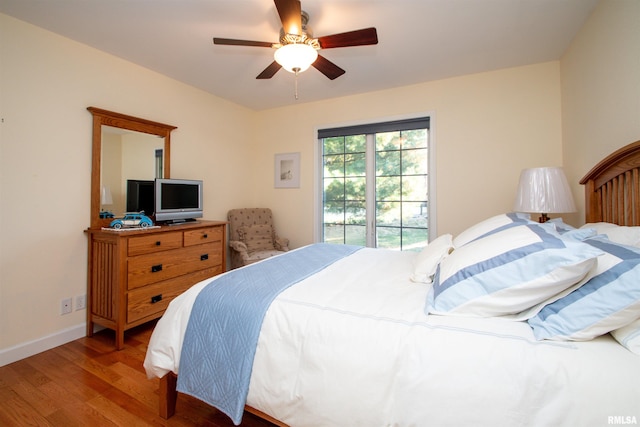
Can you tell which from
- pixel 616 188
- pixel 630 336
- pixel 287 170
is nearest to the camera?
pixel 630 336

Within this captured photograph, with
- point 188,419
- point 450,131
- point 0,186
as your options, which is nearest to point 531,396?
point 188,419

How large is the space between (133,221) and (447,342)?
2.61 m

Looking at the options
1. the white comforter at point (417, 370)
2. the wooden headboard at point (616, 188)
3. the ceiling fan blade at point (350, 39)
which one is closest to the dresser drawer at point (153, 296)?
the white comforter at point (417, 370)

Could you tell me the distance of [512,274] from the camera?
1.00m

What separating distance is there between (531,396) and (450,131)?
9.18 ft

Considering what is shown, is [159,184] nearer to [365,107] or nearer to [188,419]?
[188,419]

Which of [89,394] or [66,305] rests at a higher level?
[66,305]

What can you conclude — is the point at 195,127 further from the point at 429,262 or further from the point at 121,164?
the point at 429,262

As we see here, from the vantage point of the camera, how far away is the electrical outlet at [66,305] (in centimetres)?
224

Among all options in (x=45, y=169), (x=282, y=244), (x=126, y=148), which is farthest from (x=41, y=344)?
(x=282, y=244)

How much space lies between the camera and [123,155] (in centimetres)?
258

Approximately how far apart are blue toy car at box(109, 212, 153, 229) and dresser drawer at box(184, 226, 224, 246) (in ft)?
1.15

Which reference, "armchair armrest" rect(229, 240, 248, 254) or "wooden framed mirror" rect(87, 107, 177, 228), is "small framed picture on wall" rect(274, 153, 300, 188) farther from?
"wooden framed mirror" rect(87, 107, 177, 228)

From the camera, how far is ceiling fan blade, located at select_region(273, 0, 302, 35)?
1.50 metres
